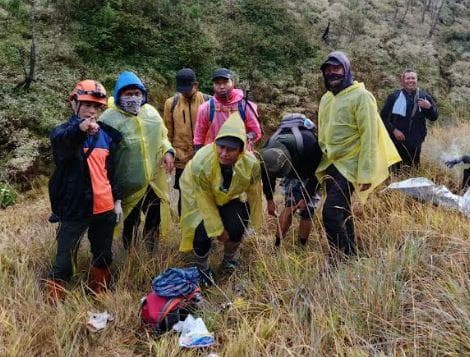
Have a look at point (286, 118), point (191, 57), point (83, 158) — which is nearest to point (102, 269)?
point (83, 158)

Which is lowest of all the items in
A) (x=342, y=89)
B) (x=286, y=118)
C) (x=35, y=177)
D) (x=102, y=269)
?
(x=35, y=177)

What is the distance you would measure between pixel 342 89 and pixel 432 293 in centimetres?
169

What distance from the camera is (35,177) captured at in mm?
6973

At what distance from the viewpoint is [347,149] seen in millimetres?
3701

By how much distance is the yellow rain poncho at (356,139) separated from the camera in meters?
3.54

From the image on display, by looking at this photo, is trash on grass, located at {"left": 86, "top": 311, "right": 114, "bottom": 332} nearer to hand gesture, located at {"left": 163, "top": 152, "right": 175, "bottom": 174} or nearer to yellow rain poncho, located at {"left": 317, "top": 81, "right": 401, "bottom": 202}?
hand gesture, located at {"left": 163, "top": 152, "right": 175, "bottom": 174}

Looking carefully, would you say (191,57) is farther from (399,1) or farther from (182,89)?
(399,1)

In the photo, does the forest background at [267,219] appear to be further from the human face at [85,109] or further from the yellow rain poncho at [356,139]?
the human face at [85,109]

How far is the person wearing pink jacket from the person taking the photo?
175 inches

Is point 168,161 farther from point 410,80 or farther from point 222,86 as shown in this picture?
point 410,80

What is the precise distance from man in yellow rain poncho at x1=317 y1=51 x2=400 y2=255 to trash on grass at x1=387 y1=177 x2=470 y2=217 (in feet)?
4.09

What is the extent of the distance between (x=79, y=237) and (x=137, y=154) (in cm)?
85

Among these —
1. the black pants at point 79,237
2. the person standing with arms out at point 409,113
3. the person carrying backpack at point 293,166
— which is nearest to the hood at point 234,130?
the person carrying backpack at point 293,166

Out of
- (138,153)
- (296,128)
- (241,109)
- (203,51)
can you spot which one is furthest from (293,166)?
(203,51)
